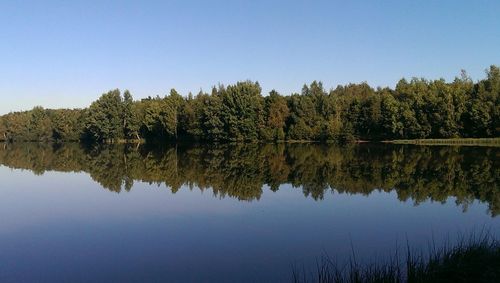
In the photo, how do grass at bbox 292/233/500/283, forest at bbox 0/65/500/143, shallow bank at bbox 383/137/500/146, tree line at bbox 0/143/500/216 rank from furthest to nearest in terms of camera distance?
forest at bbox 0/65/500/143 → shallow bank at bbox 383/137/500/146 → tree line at bbox 0/143/500/216 → grass at bbox 292/233/500/283

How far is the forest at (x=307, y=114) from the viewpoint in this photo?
69.9 m

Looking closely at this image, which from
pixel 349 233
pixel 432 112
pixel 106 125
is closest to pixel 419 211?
pixel 349 233

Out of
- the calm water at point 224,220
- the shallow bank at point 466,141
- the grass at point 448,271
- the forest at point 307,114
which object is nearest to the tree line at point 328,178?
the calm water at point 224,220

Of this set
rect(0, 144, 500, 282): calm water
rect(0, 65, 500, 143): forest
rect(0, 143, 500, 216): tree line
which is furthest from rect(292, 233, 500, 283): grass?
rect(0, 65, 500, 143): forest

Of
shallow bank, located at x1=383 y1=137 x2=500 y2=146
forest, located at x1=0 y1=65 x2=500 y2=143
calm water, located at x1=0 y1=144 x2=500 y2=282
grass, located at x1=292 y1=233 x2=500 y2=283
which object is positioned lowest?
calm water, located at x1=0 y1=144 x2=500 y2=282

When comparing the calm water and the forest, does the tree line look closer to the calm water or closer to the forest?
the calm water

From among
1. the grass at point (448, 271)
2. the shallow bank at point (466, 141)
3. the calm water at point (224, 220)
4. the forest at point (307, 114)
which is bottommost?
the calm water at point (224, 220)

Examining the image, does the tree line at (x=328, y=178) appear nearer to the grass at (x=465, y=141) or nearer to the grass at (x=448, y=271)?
the grass at (x=448, y=271)

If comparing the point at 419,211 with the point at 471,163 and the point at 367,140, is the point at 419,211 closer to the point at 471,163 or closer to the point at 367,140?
the point at 471,163

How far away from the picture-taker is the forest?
69875mm

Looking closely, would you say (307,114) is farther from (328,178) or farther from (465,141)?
(328,178)

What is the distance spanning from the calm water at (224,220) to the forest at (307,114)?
44.6 meters

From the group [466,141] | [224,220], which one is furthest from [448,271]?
[466,141]

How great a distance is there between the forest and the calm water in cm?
4459
